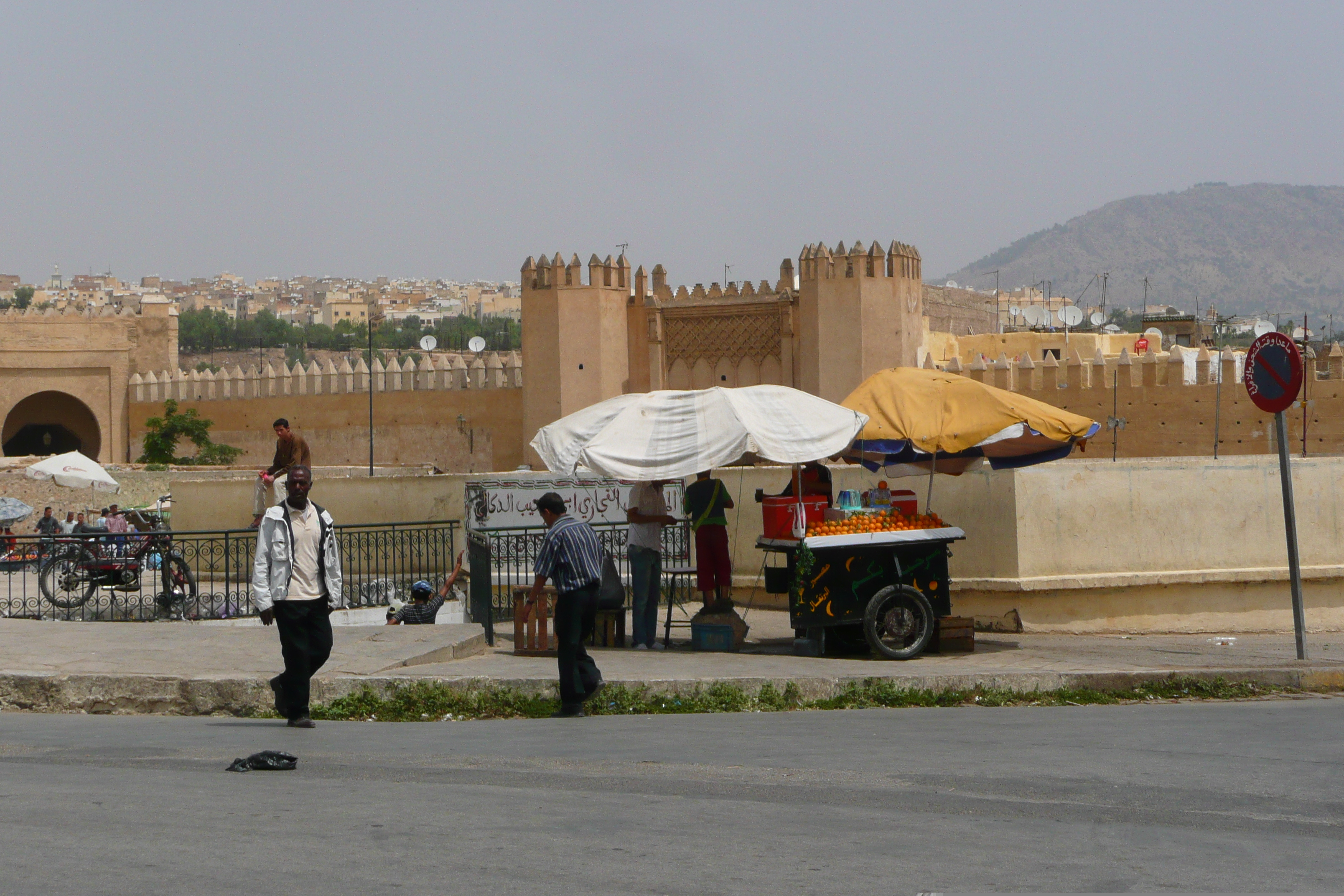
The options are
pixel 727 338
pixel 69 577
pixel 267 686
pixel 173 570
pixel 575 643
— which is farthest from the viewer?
pixel 727 338

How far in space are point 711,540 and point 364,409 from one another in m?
28.2

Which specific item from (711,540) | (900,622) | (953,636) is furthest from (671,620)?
(953,636)

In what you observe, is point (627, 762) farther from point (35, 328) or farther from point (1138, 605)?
point (35, 328)

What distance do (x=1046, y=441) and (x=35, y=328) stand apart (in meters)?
37.6

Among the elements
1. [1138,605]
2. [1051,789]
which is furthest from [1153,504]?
[1051,789]

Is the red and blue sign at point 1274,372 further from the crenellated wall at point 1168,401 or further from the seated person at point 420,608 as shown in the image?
the crenellated wall at point 1168,401

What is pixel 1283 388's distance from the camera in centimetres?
876

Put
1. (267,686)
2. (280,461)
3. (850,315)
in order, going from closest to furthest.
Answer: (267,686) < (280,461) < (850,315)

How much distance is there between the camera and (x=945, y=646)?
9609 mm

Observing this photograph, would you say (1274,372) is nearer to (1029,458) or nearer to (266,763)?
(1029,458)

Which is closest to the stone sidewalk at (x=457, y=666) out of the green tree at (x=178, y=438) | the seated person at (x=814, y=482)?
the seated person at (x=814, y=482)

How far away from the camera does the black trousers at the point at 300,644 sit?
271 inches

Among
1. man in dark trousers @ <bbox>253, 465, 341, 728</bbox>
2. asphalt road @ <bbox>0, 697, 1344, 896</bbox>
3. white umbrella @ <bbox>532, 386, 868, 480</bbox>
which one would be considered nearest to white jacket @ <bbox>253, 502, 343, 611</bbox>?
man in dark trousers @ <bbox>253, 465, 341, 728</bbox>

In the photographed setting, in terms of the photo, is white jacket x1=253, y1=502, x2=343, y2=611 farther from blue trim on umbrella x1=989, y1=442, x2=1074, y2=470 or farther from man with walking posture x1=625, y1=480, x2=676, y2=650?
blue trim on umbrella x1=989, y1=442, x2=1074, y2=470
